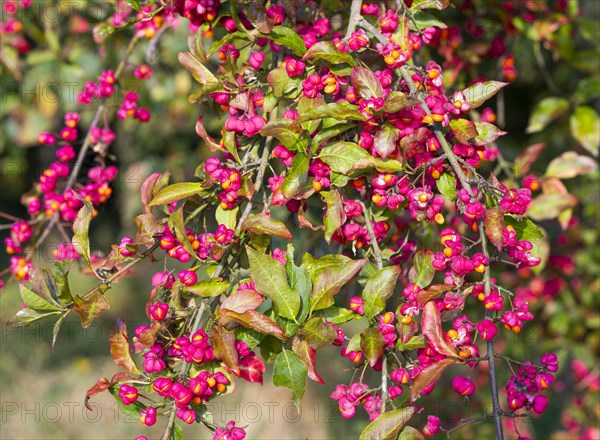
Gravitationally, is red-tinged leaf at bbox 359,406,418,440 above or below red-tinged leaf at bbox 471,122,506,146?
below

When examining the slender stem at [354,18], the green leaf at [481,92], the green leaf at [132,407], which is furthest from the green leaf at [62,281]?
the green leaf at [481,92]

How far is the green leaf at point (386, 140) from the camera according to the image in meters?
1.08

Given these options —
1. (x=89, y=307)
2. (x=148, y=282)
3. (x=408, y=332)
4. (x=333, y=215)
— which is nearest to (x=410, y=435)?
(x=408, y=332)

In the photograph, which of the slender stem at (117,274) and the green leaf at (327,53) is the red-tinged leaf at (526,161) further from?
the slender stem at (117,274)

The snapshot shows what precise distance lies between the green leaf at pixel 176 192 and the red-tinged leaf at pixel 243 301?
220 mm

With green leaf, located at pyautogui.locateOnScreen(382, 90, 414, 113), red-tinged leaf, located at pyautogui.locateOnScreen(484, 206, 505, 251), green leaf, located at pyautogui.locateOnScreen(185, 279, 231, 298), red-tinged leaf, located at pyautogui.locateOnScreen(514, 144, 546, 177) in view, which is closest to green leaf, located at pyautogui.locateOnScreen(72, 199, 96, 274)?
green leaf, located at pyautogui.locateOnScreen(185, 279, 231, 298)

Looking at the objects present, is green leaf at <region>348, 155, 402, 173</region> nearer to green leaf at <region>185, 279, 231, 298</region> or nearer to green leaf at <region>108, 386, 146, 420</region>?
green leaf at <region>185, 279, 231, 298</region>

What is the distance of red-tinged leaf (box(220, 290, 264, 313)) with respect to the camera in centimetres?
103

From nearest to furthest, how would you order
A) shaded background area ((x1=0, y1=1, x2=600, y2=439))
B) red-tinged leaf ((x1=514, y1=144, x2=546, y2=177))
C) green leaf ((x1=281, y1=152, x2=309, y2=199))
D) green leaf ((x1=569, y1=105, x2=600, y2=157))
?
green leaf ((x1=281, y1=152, x2=309, y2=199)) < red-tinged leaf ((x1=514, y1=144, x2=546, y2=177)) < green leaf ((x1=569, y1=105, x2=600, y2=157)) < shaded background area ((x1=0, y1=1, x2=600, y2=439))

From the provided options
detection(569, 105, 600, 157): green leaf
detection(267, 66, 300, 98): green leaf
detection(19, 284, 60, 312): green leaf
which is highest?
detection(267, 66, 300, 98): green leaf

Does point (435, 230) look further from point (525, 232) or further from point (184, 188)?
point (184, 188)

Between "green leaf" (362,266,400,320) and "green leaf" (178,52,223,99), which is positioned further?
"green leaf" (178,52,223,99)

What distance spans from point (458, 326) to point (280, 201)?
0.36 meters

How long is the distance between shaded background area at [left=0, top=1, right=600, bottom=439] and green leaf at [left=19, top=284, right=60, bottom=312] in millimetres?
798
